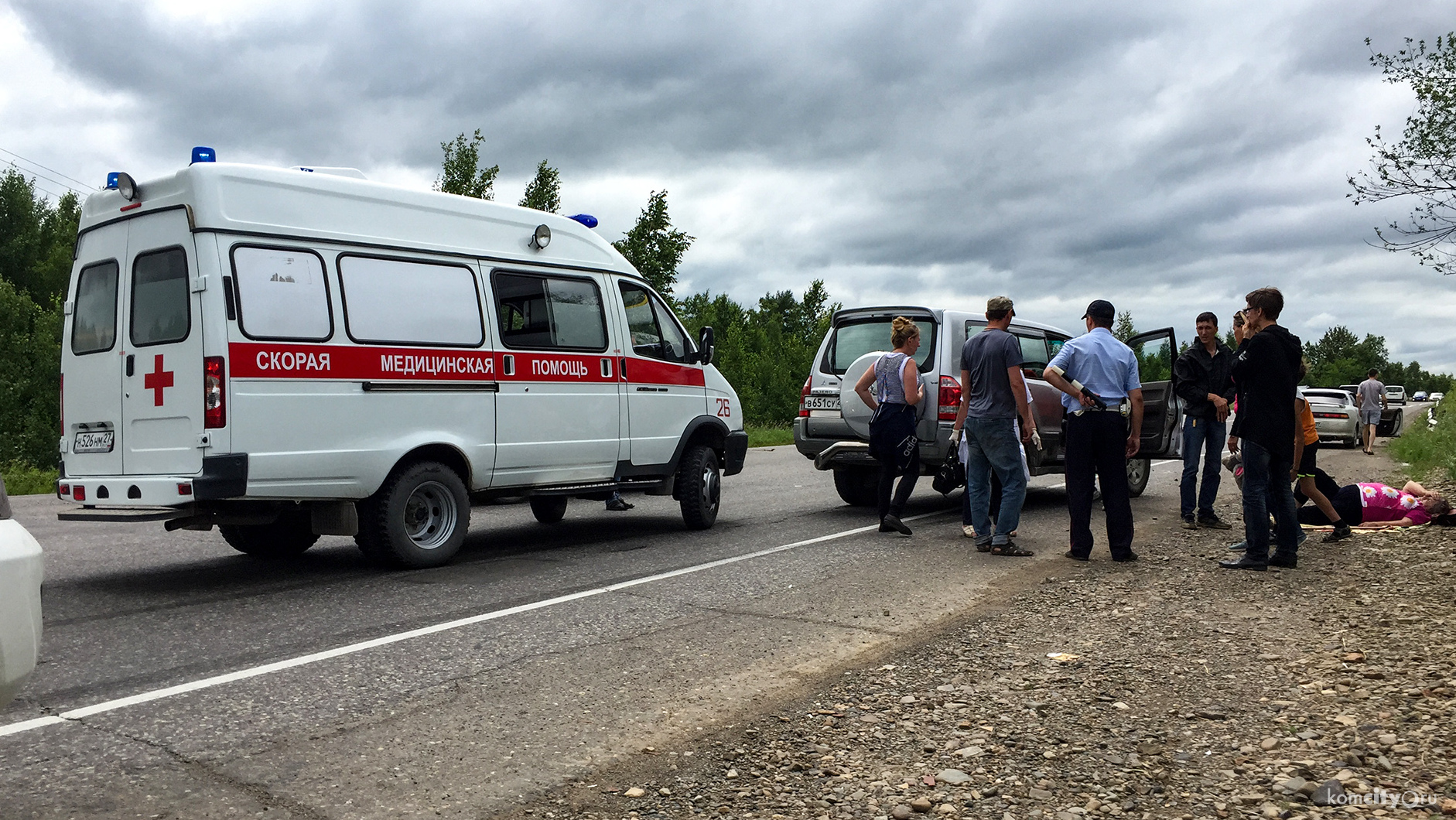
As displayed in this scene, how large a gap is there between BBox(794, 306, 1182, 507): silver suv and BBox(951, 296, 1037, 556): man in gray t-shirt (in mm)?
1311

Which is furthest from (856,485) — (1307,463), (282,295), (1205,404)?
(282,295)

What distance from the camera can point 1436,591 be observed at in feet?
20.3

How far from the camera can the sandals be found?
26.8 feet

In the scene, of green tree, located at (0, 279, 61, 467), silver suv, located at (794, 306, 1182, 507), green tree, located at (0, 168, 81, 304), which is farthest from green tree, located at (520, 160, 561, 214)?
green tree, located at (0, 168, 81, 304)

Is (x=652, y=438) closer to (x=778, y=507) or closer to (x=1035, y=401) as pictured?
(x=778, y=507)

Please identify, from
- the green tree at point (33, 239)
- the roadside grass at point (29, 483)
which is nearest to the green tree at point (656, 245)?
the roadside grass at point (29, 483)

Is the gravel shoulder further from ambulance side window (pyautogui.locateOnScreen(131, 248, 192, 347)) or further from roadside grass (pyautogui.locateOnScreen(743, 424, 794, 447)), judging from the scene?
roadside grass (pyautogui.locateOnScreen(743, 424, 794, 447))

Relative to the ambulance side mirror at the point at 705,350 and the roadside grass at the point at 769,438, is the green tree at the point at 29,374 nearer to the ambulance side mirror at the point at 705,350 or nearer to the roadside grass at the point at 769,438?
the roadside grass at the point at 769,438

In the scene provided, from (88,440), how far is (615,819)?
5.56m

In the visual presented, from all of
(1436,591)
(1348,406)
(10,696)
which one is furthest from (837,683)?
(1348,406)

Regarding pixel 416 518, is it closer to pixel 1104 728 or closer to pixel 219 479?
pixel 219 479

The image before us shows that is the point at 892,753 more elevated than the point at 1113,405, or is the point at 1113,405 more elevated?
the point at 1113,405

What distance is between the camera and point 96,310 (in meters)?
7.21

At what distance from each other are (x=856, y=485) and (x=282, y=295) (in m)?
6.53
